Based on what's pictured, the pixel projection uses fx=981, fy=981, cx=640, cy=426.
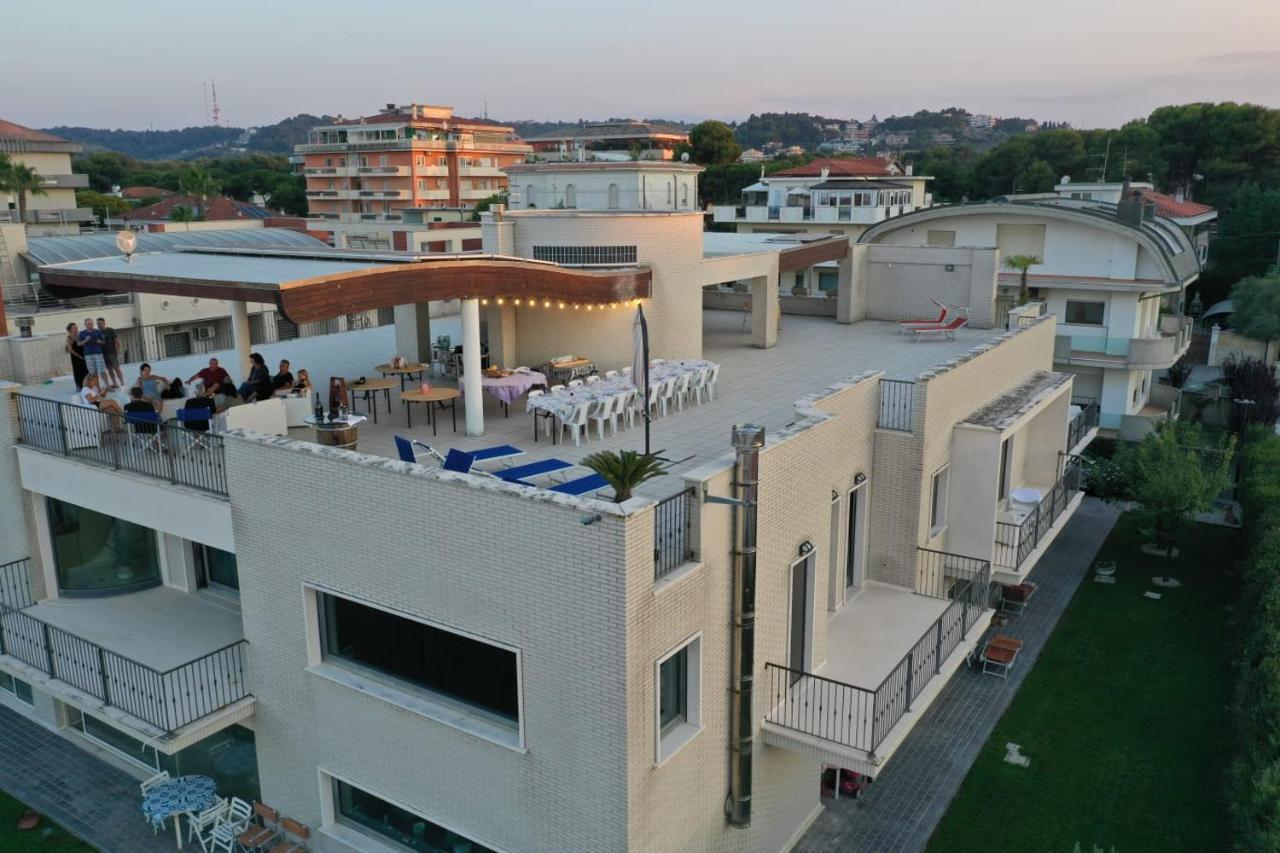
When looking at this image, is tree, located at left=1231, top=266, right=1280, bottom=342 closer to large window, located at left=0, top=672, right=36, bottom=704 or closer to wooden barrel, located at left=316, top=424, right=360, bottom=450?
wooden barrel, located at left=316, top=424, right=360, bottom=450

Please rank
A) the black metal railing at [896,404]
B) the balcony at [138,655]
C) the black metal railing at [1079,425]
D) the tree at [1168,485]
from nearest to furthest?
the balcony at [138,655] → the black metal railing at [896,404] → the black metal railing at [1079,425] → the tree at [1168,485]

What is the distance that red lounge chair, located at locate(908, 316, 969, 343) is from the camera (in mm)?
24891

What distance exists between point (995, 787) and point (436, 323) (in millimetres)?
17280

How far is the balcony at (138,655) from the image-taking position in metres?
13.4

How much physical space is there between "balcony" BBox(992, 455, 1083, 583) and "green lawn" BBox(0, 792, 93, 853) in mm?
15997

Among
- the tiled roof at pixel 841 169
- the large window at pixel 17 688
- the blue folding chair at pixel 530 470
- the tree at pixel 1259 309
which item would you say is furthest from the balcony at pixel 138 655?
the tiled roof at pixel 841 169

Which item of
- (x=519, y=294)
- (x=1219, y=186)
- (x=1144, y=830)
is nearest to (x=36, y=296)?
(x=519, y=294)

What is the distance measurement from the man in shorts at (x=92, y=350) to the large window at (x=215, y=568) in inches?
130

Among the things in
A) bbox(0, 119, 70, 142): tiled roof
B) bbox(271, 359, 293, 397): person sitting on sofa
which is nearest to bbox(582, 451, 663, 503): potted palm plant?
bbox(271, 359, 293, 397): person sitting on sofa

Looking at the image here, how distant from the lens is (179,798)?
14.6 metres

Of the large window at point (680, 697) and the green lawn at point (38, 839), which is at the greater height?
the large window at point (680, 697)

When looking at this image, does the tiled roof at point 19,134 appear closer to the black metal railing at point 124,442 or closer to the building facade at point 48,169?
the building facade at point 48,169

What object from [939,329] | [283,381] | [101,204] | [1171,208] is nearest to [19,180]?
[101,204]

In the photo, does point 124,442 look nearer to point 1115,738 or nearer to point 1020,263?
point 1115,738
